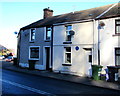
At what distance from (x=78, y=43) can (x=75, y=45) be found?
15.9 inches

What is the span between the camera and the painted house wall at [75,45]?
15461 millimetres

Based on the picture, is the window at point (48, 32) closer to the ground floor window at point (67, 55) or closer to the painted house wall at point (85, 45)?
the painted house wall at point (85, 45)

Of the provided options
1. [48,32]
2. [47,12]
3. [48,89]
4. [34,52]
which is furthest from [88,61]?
[47,12]

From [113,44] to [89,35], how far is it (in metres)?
2.57

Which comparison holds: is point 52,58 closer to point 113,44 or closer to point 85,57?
point 85,57

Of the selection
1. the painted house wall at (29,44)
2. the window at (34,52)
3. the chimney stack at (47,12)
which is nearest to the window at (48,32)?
the painted house wall at (29,44)

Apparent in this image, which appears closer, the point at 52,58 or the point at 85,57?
the point at 85,57

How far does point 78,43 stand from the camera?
16125mm

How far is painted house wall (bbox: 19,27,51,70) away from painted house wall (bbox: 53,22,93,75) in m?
1.91

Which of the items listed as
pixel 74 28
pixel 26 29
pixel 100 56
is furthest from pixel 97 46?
pixel 26 29

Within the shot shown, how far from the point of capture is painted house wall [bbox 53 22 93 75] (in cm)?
1546

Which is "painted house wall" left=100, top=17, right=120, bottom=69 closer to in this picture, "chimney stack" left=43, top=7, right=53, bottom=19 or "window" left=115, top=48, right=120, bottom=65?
"window" left=115, top=48, right=120, bottom=65

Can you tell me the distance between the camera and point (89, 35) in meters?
15.3

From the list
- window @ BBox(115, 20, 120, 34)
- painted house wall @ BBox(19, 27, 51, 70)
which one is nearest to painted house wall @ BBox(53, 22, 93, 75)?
painted house wall @ BBox(19, 27, 51, 70)
